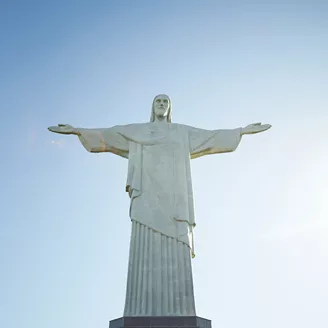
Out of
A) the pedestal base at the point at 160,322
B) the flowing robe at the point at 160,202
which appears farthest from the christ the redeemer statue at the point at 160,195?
the pedestal base at the point at 160,322

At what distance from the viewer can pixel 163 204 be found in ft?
29.1

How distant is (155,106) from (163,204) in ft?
9.92

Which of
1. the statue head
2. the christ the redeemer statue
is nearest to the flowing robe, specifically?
the christ the redeemer statue

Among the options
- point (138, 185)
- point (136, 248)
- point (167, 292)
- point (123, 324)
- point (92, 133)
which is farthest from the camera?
point (92, 133)

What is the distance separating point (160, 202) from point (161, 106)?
294cm

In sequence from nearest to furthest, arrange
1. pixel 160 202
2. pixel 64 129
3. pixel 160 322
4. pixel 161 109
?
1. pixel 160 322
2. pixel 160 202
3. pixel 64 129
4. pixel 161 109

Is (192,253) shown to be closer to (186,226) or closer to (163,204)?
(186,226)

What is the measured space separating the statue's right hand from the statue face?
2.18m

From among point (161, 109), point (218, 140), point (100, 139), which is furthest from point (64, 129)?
point (218, 140)

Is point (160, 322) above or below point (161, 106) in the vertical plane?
below

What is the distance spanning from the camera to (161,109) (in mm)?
10594

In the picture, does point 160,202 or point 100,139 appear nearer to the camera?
point 160,202

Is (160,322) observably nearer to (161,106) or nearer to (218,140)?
(218,140)

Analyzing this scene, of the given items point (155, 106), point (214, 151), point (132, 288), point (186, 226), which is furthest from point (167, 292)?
point (155, 106)
